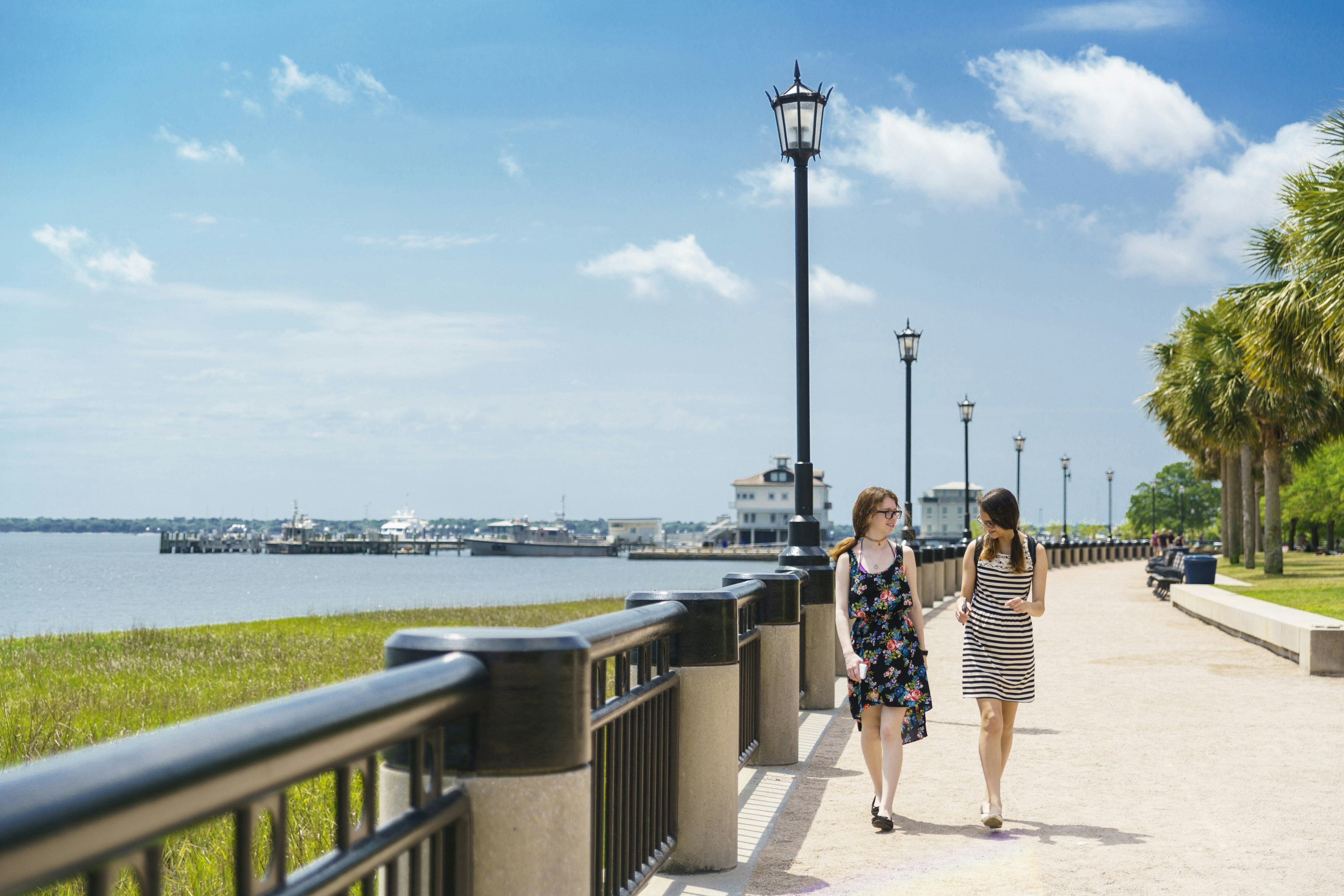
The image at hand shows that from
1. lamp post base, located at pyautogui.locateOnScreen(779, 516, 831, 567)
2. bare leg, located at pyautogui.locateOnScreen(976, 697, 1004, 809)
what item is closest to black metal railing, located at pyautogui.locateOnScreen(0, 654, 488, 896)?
bare leg, located at pyautogui.locateOnScreen(976, 697, 1004, 809)

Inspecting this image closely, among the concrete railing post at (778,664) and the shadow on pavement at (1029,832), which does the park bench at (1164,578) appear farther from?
the shadow on pavement at (1029,832)

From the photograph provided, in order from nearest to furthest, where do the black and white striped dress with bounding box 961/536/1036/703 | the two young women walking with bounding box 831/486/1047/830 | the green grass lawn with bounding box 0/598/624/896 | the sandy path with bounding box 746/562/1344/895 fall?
the sandy path with bounding box 746/562/1344/895 < the two young women walking with bounding box 831/486/1047/830 < the black and white striped dress with bounding box 961/536/1036/703 < the green grass lawn with bounding box 0/598/624/896

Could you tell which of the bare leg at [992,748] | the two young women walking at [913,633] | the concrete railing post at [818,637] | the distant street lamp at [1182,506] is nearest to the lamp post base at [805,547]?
the concrete railing post at [818,637]

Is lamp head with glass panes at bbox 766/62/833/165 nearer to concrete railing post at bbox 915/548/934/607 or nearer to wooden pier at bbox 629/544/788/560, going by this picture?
concrete railing post at bbox 915/548/934/607

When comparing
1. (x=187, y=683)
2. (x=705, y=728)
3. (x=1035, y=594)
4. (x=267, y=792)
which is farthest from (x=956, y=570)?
(x=267, y=792)

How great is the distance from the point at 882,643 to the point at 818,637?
4.16 metres

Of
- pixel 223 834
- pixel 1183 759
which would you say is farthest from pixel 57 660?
pixel 1183 759

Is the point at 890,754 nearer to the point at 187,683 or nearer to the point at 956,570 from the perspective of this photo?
the point at 187,683

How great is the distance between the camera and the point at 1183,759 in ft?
29.1

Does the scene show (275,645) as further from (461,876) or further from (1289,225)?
(461,876)

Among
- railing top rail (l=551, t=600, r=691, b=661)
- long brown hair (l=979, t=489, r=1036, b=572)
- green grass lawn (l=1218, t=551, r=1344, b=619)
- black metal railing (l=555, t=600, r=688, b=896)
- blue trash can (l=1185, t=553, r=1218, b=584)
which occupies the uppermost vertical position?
long brown hair (l=979, t=489, r=1036, b=572)

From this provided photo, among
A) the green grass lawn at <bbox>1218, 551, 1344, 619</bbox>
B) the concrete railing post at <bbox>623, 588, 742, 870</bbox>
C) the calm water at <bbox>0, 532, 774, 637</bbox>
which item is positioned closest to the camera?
the concrete railing post at <bbox>623, 588, 742, 870</bbox>

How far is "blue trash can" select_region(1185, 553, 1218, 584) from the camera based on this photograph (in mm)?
27625

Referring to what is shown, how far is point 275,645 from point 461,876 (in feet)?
75.1
